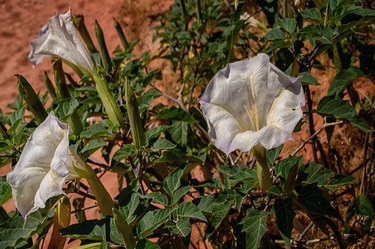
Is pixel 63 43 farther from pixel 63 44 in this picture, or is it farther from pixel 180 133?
pixel 180 133

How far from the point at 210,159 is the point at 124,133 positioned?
728 mm

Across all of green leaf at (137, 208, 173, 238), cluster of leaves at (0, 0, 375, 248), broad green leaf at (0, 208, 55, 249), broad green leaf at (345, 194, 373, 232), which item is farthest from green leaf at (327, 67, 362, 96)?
broad green leaf at (0, 208, 55, 249)

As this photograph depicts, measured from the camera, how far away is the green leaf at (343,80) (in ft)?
4.96

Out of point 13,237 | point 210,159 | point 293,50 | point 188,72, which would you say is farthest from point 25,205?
point 188,72

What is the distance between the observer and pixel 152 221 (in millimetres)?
1148

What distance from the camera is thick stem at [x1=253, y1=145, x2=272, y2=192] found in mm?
1151

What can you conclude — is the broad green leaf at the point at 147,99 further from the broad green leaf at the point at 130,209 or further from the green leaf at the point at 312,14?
the green leaf at the point at 312,14

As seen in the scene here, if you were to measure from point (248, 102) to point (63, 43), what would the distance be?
73 cm

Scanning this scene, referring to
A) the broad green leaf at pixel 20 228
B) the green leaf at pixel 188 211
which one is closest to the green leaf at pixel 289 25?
the green leaf at pixel 188 211

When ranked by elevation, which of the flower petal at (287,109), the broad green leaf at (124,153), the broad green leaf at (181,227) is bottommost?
the broad green leaf at (181,227)

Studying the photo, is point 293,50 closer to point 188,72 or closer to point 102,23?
point 188,72

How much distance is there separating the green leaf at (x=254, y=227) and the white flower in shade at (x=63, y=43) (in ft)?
2.55

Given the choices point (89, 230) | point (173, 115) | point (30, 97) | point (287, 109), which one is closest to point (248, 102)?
point (287, 109)

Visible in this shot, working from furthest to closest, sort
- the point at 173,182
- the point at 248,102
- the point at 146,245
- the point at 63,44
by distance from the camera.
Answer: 1. the point at 63,44
2. the point at 173,182
3. the point at 248,102
4. the point at 146,245
